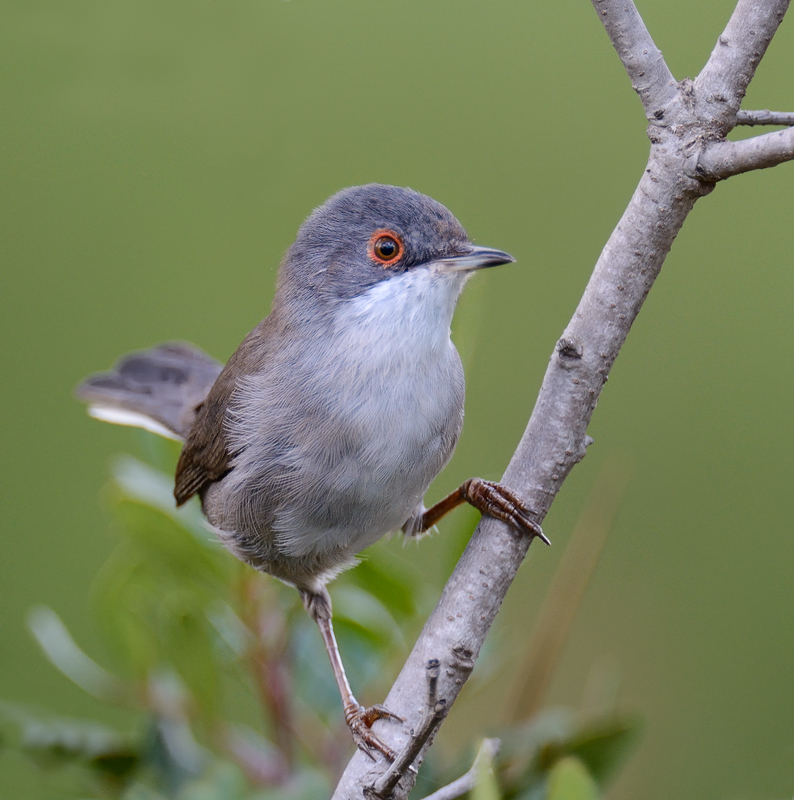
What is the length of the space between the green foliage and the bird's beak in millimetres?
841

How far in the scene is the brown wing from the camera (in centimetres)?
296

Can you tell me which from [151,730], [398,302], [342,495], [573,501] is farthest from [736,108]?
[573,501]

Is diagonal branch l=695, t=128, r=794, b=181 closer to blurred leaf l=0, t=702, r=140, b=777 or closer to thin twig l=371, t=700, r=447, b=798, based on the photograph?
thin twig l=371, t=700, r=447, b=798

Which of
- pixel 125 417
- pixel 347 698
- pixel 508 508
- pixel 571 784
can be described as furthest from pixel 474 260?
pixel 125 417

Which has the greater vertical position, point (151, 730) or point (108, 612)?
point (108, 612)

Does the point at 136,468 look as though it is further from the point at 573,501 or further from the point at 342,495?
the point at 573,501

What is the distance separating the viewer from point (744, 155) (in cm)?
173

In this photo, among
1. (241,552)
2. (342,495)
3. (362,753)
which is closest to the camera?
(362,753)

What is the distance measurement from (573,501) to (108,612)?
3733mm

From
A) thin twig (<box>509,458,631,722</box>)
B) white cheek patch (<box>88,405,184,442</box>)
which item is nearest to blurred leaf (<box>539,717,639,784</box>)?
thin twig (<box>509,458,631,722</box>)

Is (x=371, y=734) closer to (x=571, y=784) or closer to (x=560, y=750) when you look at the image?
(x=560, y=750)

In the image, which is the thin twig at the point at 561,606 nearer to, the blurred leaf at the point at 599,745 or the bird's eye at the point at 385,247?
the blurred leaf at the point at 599,745

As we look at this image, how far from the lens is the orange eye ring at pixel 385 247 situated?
2658 mm

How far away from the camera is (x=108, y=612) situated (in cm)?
261
